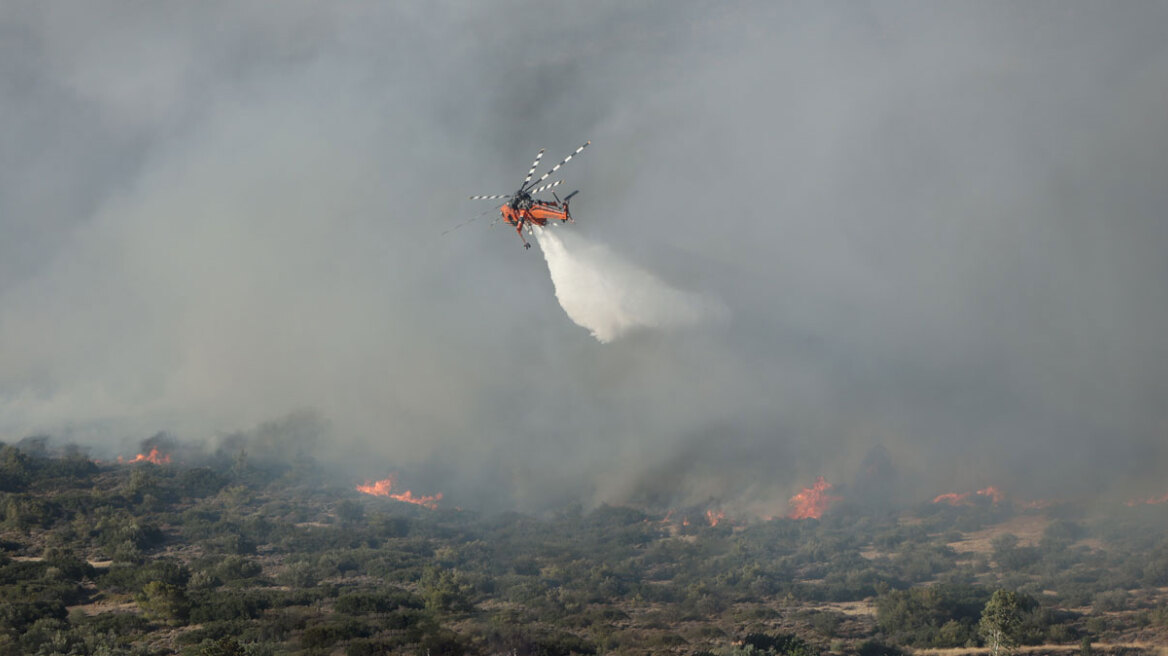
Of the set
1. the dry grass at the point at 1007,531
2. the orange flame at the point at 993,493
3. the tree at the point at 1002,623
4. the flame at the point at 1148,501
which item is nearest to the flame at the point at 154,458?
the dry grass at the point at 1007,531

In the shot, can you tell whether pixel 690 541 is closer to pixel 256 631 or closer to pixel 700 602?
pixel 700 602

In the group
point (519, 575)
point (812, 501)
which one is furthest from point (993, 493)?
point (519, 575)

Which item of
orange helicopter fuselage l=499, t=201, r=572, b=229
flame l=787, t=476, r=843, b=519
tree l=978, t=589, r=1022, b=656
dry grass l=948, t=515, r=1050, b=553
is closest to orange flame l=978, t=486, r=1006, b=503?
dry grass l=948, t=515, r=1050, b=553

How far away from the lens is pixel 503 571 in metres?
74.8

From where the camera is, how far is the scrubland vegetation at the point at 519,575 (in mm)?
49406

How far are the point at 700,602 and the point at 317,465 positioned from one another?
78.6 m

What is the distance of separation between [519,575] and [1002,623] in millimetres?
40075

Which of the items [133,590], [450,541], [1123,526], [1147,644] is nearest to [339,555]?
[450,541]

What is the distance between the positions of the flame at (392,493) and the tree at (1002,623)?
7492cm

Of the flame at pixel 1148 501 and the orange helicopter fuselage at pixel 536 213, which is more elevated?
the orange helicopter fuselage at pixel 536 213

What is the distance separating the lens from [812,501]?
107562 millimetres

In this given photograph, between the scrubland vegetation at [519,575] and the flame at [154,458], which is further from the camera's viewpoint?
the flame at [154,458]

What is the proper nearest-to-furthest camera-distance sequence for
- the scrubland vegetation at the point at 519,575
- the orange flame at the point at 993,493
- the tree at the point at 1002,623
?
the scrubland vegetation at the point at 519,575 → the tree at the point at 1002,623 → the orange flame at the point at 993,493

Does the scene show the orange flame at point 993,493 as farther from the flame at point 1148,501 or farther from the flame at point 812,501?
the flame at point 812,501
